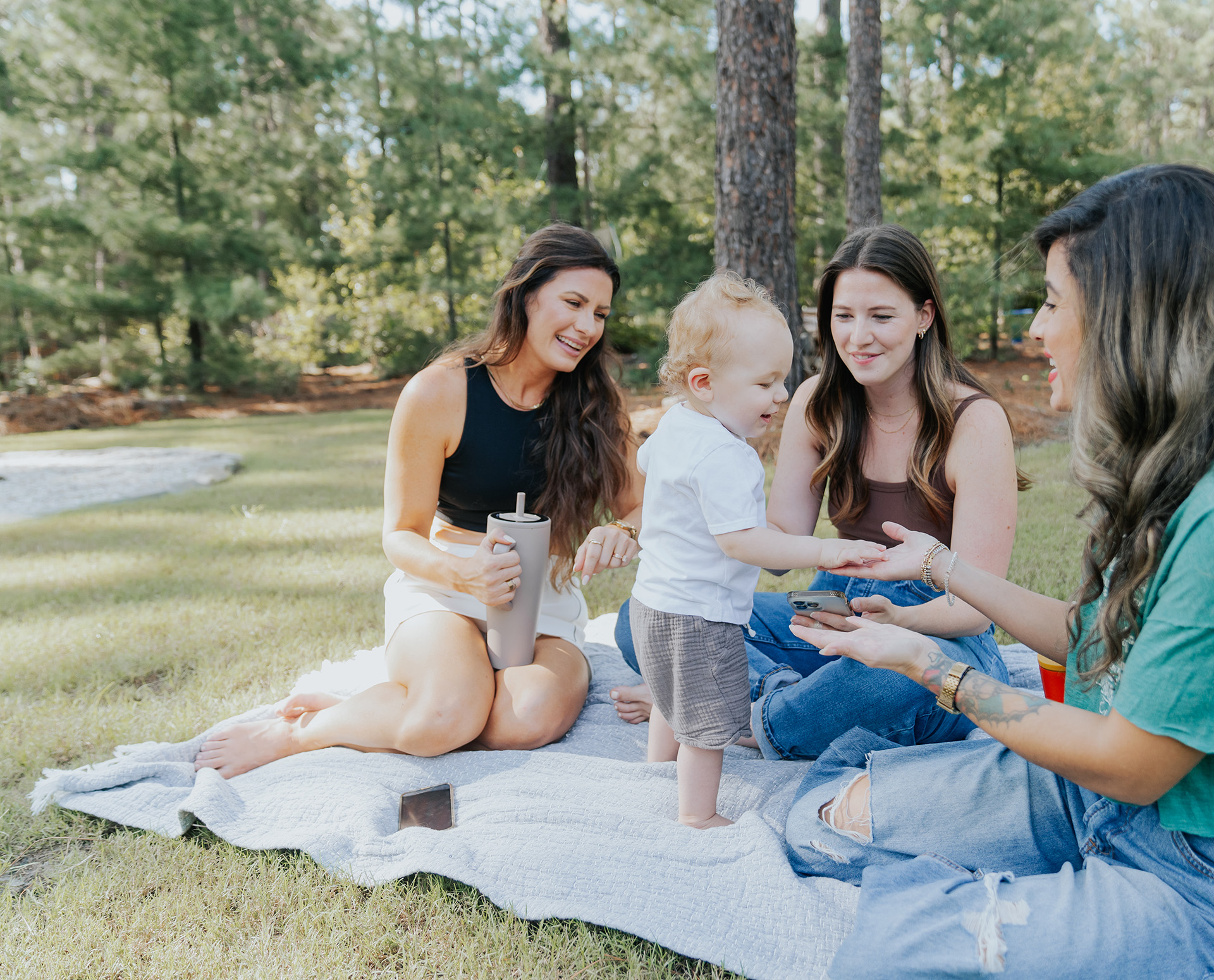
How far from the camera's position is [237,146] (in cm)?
1656

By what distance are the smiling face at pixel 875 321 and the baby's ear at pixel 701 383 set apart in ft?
1.64

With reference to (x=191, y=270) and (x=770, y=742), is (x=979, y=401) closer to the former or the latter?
(x=770, y=742)

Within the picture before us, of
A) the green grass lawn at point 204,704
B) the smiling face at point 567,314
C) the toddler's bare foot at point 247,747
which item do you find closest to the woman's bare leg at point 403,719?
the toddler's bare foot at point 247,747

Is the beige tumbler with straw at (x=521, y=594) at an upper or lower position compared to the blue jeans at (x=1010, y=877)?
upper

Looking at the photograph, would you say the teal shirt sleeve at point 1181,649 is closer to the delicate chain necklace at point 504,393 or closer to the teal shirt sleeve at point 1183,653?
the teal shirt sleeve at point 1183,653

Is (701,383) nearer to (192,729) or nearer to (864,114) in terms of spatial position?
(192,729)

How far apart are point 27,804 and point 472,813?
1.36 m

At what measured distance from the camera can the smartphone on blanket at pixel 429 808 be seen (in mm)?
2344

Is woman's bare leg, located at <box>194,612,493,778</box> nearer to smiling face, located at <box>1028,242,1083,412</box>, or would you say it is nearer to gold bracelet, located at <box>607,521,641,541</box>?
gold bracelet, located at <box>607,521,641,541</box>

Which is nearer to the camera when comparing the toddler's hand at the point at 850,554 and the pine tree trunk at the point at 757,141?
the toddler's hand at the point at 850,554

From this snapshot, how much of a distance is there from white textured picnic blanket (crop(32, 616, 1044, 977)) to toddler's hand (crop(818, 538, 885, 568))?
2.39 ft

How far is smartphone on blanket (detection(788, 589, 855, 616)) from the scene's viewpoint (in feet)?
7.00

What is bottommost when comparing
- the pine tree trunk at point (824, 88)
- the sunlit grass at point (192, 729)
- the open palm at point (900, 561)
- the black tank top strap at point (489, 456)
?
the sunlit grass at point (192, 729)

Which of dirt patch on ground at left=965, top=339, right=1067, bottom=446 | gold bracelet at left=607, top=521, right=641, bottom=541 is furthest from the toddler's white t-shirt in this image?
dirt patch on ground at left=965, top=339, right=1067, bottom=446
